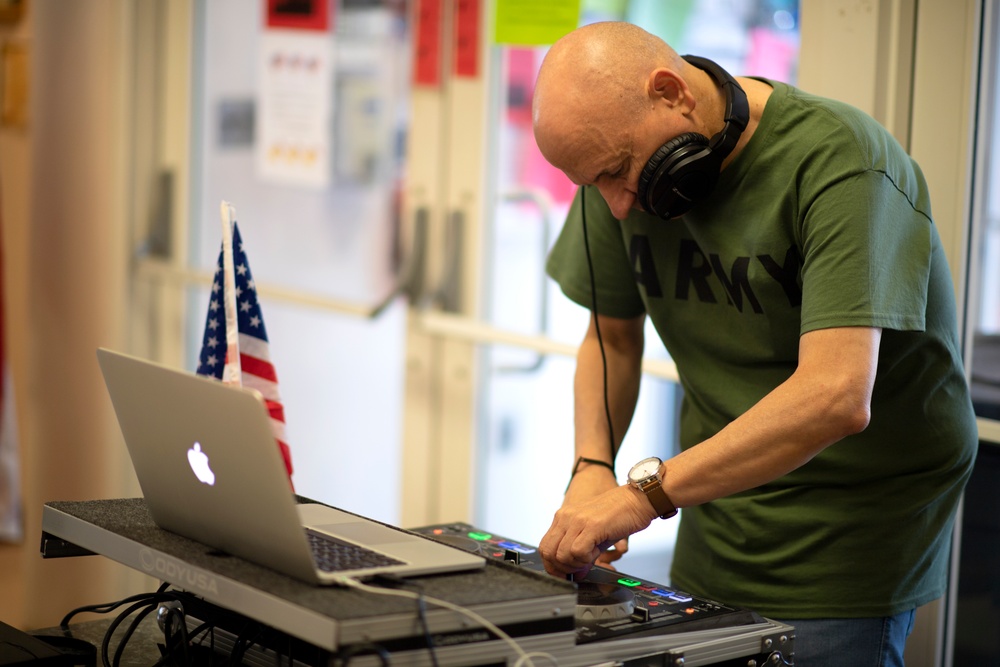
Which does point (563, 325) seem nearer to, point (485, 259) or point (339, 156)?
point (485, 259)

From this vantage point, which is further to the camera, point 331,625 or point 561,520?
point 561,520

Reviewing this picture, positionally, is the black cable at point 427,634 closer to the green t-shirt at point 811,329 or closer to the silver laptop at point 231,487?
the silver laptop at point 231,487

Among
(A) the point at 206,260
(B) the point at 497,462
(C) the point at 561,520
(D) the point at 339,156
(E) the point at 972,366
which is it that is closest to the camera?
A: (C) the point at 561,520

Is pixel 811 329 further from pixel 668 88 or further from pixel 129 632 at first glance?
pixel 129 632

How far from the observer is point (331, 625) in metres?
0.94

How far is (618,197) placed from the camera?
58.1 inches

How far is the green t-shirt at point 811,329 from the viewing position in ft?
4.39

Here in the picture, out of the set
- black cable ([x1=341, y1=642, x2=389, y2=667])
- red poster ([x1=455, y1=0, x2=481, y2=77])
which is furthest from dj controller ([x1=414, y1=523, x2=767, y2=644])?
red poster ([x1=455, y1=0, x2=481, y2=77])

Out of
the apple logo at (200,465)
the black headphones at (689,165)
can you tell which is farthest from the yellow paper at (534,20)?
the apple logo at (200,465)

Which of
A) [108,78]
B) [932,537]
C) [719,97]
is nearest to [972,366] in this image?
[932,537]

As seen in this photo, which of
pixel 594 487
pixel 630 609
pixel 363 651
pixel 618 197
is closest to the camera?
pixel 363 651

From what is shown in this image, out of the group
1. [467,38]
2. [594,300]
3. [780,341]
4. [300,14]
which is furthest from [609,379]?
[300,14]

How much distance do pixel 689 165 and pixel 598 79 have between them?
14 cm

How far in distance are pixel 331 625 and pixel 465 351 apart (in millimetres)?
1949
